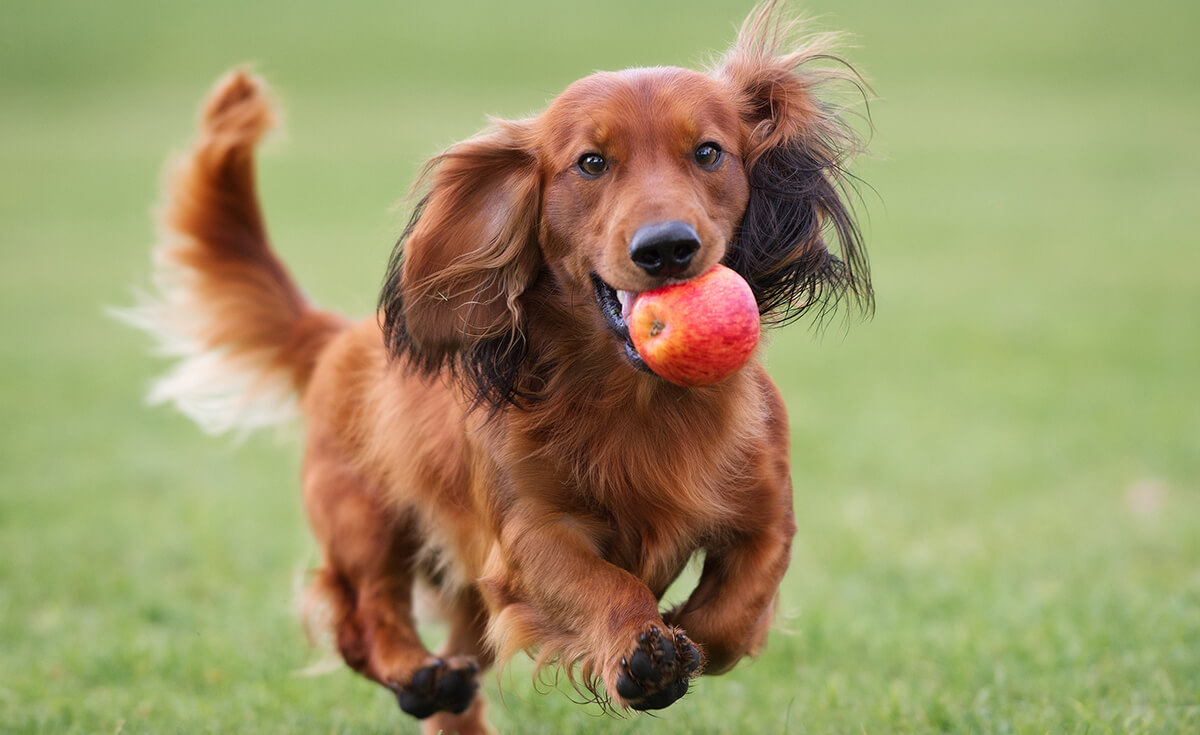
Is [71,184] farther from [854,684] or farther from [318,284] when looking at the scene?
[854,684]

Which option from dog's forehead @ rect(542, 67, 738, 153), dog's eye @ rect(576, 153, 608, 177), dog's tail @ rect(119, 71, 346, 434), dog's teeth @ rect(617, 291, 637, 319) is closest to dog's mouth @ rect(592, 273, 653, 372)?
dog's teeth @ rect(617, 291, 637, 319)

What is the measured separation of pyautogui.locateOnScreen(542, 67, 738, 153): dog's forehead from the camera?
3357 millimetres

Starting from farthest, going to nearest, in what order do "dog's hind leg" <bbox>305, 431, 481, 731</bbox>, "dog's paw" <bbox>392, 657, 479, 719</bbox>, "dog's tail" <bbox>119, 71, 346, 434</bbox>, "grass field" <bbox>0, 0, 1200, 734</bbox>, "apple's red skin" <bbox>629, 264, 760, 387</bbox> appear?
"dog's tail" <bbox>119, 71, 346, 434</bbox> → "grass field" <bbox>0, 0, 1200, 734</bbox> → "dog's hind leg" <bbox>305, 431, 481, 731</bbox> → "dog's paw" <bbox>392, 657, 479, 719</bbox> → "apple's red skin" <bbox>629, 264, 760, 387</bbox>

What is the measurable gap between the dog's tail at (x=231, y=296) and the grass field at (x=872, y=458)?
0.40 metres

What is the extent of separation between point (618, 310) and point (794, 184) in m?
0.62

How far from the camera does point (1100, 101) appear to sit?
25828 millimetres

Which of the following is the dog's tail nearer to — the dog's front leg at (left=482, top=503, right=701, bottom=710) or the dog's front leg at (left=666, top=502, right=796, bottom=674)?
the dog's front leg at (left=482, top=503, right=701, bottom=710)

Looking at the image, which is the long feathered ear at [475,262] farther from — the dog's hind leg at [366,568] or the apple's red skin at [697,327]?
the dog's hind leg at [366,568]

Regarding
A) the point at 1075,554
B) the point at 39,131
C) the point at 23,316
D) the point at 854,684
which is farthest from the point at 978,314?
the point at 39,131

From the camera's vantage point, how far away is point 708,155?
3.43 metres

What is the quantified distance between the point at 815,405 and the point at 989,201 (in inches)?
395

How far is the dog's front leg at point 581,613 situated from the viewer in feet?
10.3

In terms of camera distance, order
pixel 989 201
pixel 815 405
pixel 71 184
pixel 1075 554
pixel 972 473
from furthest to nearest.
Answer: pixel 71 184 < pixel 989 201 < pixel 815 405 < pixel 972 473 < pixel 1075 554

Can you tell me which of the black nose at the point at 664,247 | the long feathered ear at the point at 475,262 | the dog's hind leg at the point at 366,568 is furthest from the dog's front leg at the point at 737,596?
the dog's hind leg at the point at 366,568
